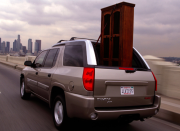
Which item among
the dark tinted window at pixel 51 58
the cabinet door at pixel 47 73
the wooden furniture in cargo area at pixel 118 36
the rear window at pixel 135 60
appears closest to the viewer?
the wooden furniture in cargo area at pixel 118 36

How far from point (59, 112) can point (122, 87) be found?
140 cm

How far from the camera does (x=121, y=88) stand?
11.4 feet

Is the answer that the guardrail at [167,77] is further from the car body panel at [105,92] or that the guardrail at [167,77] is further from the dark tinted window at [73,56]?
the dark tinted window at [73,56]

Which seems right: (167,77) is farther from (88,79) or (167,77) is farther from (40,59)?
(88,79)

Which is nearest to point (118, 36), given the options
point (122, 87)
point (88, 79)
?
point (122, 87)

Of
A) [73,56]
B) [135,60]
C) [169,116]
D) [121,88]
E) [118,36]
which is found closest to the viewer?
[121,88]

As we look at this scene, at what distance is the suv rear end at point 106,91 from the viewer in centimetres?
327

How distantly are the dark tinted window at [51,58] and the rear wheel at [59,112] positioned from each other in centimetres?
96

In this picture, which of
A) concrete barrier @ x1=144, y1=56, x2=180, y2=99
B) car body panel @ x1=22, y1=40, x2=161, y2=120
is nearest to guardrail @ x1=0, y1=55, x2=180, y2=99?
concrete barrier @ x1=144, y1=56, x2=180, y2=99

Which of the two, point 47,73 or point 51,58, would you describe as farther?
point 51,58

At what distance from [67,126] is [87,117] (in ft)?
2.38

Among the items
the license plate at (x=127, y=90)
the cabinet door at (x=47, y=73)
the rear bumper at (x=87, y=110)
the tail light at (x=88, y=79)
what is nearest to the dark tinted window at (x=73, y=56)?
the tail light at (x=88, y=79)

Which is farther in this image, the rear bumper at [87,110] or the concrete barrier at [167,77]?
the concrete barrier at [167,77]

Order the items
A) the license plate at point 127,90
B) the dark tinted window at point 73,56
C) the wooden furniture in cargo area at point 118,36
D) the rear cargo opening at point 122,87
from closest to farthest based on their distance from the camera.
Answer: the rear cargo opening at point 122,87
the license plate at point 127,90
the dark tinted window at point 73,56
the wooden furniture in cargo area at point 118,36
